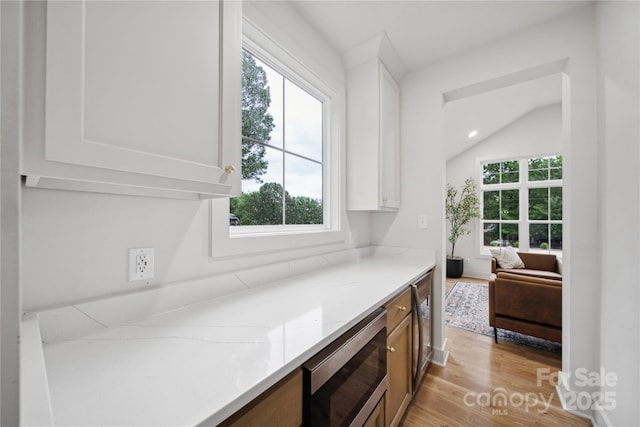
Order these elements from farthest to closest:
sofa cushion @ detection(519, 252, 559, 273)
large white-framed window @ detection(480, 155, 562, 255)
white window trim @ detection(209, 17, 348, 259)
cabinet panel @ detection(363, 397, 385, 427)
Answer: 1. large white-framed window @ detection(480, 155, 562, 255)
2. sofa cushion @ detection(519, 252, 559, 273)
3. white window trim @ detection(209, 17, 348, 259)
4. cabinet panel @ detection(363, 397, 385, 427)

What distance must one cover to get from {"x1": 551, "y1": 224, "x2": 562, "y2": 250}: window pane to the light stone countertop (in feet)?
17.4

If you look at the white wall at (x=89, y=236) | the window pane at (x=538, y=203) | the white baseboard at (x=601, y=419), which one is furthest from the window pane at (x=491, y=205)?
the white wall at (x=89, y=236)

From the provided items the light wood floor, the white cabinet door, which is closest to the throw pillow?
the light wood floor

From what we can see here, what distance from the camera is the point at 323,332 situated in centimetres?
77

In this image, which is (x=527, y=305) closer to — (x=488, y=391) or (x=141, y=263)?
(x=488, y=391)

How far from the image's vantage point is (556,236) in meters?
4.62

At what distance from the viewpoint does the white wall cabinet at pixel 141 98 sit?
509 mm

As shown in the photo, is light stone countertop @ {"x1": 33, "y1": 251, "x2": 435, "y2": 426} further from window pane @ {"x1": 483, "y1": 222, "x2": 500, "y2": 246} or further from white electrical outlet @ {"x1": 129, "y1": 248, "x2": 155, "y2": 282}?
window pane @ {"x1": 483, "y1": 222, "x2": 500, "y2": 246}

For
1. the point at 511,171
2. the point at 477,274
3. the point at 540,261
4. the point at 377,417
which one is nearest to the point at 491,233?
the point at 477,274

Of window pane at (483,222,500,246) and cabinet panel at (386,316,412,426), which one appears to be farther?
window pane at (483,222,500,246)

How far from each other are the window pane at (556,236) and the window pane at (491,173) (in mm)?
1254

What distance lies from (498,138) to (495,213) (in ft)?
4.99

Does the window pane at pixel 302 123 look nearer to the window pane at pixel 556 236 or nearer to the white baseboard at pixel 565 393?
the white baseboard at pixel 565 393

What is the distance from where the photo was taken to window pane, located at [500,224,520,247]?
5029mm
